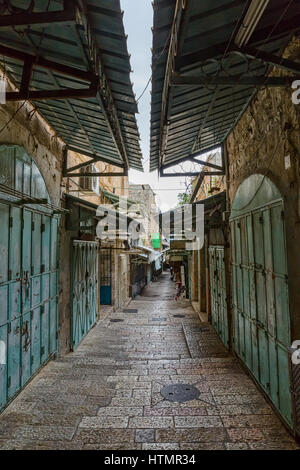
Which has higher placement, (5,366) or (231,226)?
(231,226)

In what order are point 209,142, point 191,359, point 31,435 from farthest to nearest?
1. point 209,142
2. point 191,359
3. point 31,435

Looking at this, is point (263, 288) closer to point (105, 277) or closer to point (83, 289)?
point (83, 289)

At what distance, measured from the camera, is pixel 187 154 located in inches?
307

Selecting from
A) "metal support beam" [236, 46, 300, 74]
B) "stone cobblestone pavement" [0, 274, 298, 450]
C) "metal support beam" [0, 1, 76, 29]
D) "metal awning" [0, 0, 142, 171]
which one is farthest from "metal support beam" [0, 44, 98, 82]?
"stone cobblestone pavement" [0, 274, 298, 450]

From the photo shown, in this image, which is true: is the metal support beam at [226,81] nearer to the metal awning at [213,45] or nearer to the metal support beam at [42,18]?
the metal awning at [213,45]

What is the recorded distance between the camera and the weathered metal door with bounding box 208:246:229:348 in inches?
303

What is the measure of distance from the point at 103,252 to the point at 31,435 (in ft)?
34.9

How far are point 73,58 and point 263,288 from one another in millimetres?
4652

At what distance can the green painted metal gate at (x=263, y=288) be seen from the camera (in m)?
4.05

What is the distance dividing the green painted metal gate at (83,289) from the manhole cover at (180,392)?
3659mm

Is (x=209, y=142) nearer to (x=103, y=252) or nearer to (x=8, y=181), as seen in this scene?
(x=8, y=181)

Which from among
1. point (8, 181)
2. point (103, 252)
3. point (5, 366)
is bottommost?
point (5, 366)
